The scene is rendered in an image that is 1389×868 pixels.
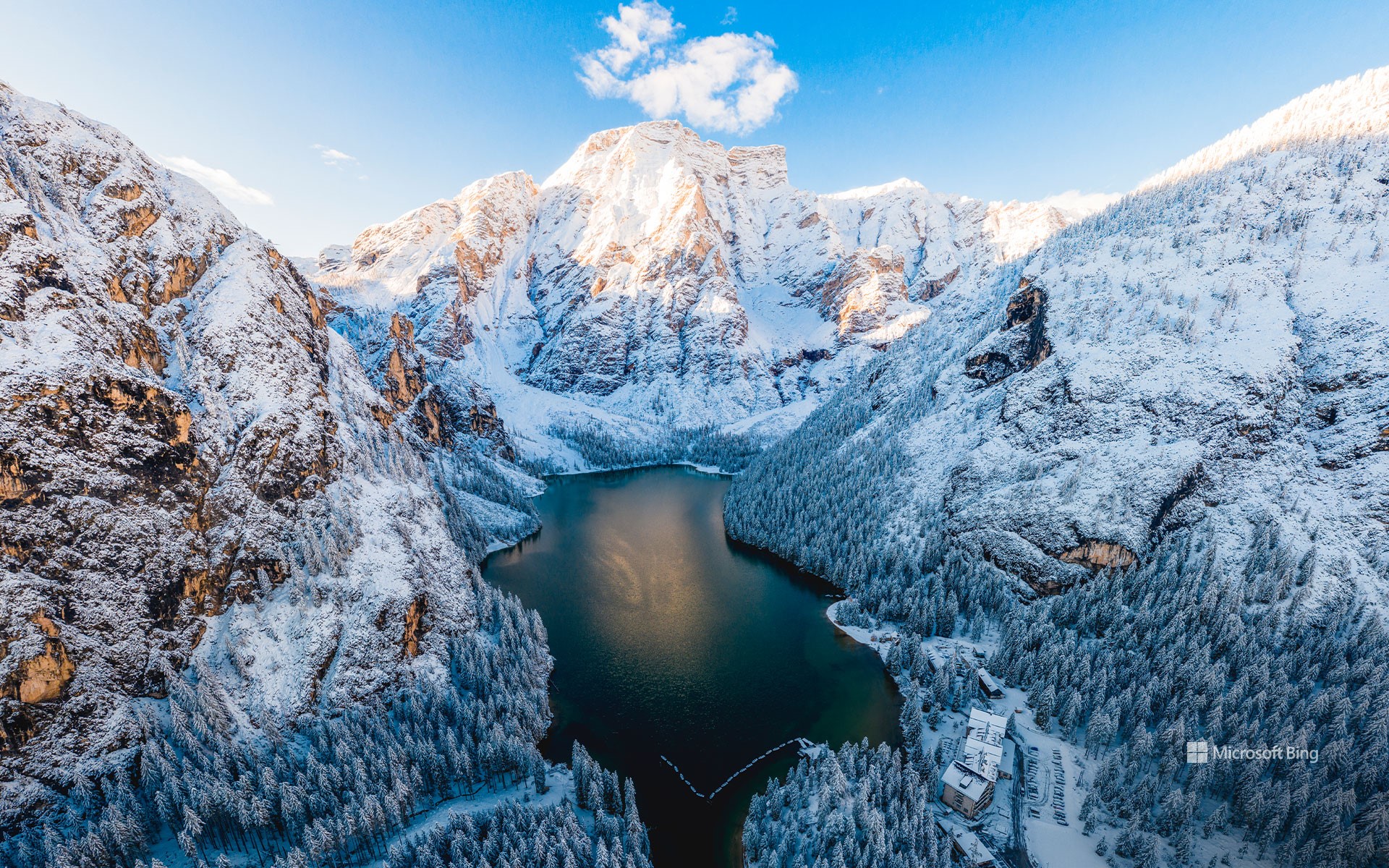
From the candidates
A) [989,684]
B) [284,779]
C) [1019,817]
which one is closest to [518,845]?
[284,779]

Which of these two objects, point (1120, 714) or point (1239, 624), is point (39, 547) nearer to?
point (1120, 714)

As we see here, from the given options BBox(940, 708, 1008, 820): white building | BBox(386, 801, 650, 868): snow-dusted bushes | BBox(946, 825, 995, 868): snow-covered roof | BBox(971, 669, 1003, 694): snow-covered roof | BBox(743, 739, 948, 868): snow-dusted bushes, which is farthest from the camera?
BBox(971, 669, 1003, 694): snow-covered roof

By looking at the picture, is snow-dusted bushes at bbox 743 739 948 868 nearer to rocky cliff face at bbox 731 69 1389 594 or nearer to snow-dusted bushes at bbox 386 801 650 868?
snow-dusted bushes at bbox 386 801 650 868

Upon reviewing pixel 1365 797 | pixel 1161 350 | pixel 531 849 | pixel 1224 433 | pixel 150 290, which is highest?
pixel 150 290

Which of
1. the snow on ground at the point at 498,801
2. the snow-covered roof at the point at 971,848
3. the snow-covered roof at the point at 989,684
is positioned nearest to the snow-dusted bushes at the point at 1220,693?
the snow-covered roof at the point at 989,684

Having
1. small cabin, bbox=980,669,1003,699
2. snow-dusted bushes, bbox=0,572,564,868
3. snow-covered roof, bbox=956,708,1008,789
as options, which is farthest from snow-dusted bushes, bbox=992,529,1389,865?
snow-dusted bushes, bbox=0,572,564,868

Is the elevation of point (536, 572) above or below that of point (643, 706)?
above

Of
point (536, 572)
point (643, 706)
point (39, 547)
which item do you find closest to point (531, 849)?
point (643, 706)

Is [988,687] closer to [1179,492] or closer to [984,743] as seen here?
[984,743]
